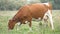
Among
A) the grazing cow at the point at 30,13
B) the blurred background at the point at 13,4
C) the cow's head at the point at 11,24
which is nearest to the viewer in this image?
the cow's head at the point at 11,24

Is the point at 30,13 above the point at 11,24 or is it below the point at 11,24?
above

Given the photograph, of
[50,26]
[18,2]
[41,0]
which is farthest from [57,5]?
[50,26]

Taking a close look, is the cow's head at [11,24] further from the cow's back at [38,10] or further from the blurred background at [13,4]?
the blurred background at [13,4]

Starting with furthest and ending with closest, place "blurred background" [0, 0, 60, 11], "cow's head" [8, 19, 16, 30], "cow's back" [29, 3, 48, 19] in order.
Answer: "blurred background" [0, 0, 60, 11] < "cow's back" [29, 3, 48, 19] < "cow's head" [8, 19, 16, 30]

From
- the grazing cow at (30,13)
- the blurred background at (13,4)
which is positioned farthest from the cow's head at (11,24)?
the blurred background at (13,4)

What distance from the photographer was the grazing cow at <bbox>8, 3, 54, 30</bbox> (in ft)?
36.1

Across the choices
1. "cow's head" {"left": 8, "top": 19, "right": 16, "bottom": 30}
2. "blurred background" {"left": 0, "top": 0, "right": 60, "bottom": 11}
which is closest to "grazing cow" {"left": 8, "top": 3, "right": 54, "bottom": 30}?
"cow's head" {"left": 8, "top": 19, "right": 16, "bottom": 30}

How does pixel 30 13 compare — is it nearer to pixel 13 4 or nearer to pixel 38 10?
pixel 38 10

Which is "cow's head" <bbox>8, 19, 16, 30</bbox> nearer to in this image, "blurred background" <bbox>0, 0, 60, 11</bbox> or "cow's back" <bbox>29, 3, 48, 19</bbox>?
"cow's back" <bbox>29, 3, 48, 19</bbox>

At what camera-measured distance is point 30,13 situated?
11320 millimetres

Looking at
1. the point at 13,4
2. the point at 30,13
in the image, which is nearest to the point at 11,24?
the point at 30,13

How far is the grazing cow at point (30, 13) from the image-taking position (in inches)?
433

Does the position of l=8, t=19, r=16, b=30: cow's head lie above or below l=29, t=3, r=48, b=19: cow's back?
below

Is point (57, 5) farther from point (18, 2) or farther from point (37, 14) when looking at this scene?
point (37, 14)
